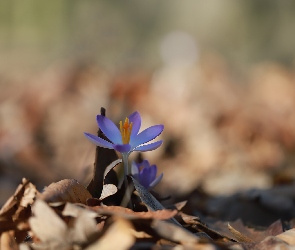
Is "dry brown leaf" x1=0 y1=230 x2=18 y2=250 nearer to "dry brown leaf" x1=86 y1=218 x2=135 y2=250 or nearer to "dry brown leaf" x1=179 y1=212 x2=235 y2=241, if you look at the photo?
"dry brown leaf" x1=86 y1=218 x2=135 y2=250

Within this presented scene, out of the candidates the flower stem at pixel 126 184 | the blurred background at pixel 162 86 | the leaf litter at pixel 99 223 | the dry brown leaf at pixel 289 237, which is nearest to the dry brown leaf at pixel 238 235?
the leaf litter at pixel 99 223

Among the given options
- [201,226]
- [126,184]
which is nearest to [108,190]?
[126,184]

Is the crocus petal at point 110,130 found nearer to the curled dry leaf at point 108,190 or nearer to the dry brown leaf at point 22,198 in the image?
the curled dry leaf at point 108,190

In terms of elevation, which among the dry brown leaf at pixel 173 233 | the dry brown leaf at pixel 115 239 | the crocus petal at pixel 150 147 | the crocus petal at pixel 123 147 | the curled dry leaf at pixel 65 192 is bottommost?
the dry brown leaf at pixel 115 239

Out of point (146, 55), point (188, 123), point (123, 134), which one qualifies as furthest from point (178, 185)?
point (146, 55)

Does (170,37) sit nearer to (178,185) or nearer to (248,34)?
(248,34)
